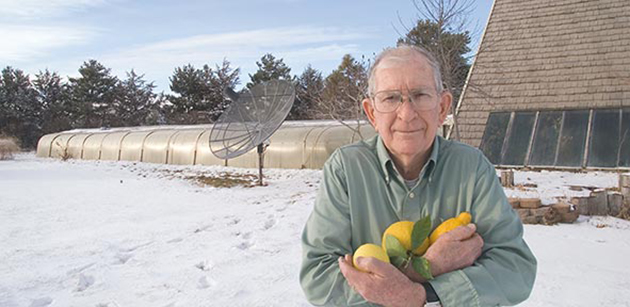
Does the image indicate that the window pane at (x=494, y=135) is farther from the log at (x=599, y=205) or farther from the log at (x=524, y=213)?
the log at (x=524, y=213)

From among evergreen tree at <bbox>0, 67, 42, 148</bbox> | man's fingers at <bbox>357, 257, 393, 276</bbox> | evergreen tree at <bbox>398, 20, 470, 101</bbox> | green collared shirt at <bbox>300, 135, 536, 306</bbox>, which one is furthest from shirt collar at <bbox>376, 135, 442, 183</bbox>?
evergreen tree at <bbox>0, 67, 42, 148</bbox>

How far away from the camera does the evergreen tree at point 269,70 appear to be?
37094mm

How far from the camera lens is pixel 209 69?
124 feet

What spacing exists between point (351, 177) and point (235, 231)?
5.46 metres

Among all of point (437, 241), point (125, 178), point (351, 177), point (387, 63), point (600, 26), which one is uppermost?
point (600, 26)

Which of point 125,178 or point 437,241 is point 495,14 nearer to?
point 125,178

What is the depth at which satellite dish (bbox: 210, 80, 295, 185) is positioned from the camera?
13523mm

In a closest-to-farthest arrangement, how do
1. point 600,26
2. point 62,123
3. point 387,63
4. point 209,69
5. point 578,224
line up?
1. point 387,63
2. point 578,224
3. point 600,26
4. point 62,123
5. point 209,69

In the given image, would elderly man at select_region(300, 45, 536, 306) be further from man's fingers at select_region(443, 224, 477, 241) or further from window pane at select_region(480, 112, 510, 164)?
window pane at select_region(480, 112, 510, 164)

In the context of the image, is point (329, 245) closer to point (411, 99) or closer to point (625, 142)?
point (411, 99)

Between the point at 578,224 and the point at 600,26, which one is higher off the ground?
the point at 600,26

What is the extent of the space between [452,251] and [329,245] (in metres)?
0.41

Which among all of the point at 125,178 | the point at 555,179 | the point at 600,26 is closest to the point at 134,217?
the point at 125,178

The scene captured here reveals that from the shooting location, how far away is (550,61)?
12.6 metres
